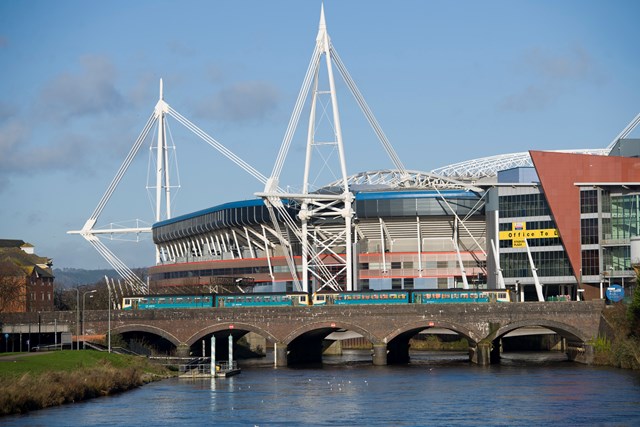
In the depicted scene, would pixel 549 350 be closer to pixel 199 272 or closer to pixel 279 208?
→ pixel 279 208

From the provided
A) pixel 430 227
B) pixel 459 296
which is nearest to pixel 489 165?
pixel 430 227

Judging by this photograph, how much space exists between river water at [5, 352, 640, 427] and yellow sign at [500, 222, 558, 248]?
29749mm

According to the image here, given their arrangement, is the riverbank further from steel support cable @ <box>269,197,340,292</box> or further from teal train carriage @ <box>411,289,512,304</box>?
steel support cable @ <box>269,197,340,292</box>

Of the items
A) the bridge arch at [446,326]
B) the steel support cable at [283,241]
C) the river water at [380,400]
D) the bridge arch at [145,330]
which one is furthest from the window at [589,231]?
the bridge arch at [145,330]

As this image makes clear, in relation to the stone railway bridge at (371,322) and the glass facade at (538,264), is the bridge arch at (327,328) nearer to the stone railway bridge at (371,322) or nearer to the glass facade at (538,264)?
the stone railway bridge at (371,322)

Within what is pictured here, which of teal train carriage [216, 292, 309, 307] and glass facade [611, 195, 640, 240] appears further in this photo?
glass facade [611, 195, 640, 240]

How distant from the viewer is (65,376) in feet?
279

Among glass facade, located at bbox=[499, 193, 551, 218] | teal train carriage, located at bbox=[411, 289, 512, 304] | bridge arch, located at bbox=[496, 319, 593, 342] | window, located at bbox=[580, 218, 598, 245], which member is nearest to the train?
teal train carriage, located at bbox=[411, 289, 512, 304]

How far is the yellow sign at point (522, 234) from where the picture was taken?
14012 cm

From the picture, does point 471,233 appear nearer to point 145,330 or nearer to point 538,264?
point 538,264

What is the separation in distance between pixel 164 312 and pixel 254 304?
9679mm

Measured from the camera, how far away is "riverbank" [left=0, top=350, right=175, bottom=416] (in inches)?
2985

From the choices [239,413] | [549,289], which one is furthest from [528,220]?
[239,413]

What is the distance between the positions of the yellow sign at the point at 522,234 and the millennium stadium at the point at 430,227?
123 millimetres
